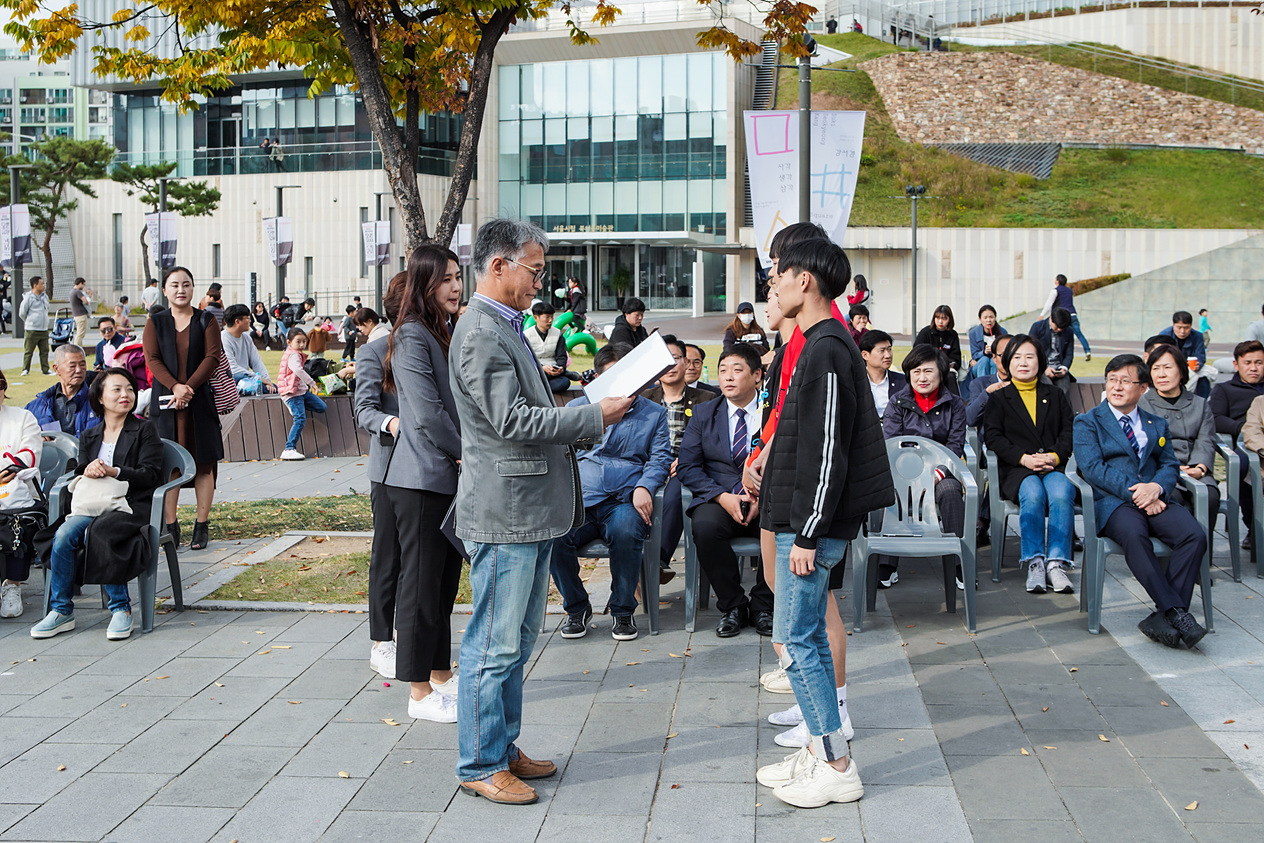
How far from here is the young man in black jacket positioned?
3.74 metres

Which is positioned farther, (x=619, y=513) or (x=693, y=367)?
(x=693, y=367)

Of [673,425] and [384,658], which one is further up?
[673,425]

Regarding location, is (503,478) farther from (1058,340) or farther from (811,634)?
(1058,340)

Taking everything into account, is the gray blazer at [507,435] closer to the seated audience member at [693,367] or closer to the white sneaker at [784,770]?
the white sneaker at [784,770]

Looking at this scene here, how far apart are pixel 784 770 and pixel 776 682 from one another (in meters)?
1.05

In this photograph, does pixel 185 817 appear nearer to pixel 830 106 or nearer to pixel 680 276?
pixel 830 106

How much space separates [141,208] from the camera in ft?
178

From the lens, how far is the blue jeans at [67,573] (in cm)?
596

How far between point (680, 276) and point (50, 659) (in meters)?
48.9

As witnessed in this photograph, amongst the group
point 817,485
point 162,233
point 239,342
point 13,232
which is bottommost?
point 817,485

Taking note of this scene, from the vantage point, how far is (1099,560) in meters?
5.89

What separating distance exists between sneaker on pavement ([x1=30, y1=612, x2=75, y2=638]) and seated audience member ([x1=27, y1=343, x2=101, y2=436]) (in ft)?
6.67

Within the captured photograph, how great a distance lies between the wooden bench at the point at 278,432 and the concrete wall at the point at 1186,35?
57.4 metres

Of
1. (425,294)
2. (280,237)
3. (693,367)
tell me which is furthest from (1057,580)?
(280,237)
